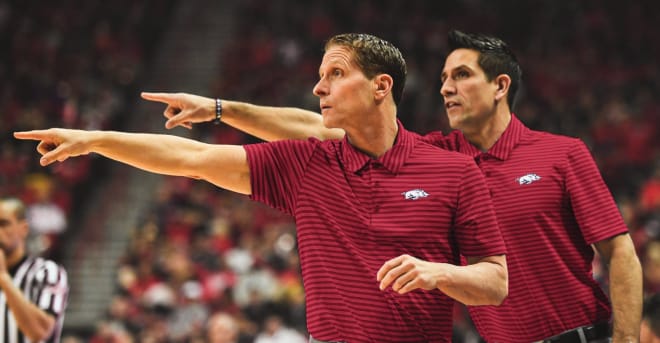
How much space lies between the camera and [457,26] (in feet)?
58.8

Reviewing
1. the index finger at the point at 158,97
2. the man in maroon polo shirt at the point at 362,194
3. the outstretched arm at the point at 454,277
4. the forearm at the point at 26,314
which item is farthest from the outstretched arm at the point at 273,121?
the forearm at the point at 26,314

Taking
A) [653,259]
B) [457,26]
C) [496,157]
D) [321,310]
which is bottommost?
[653,259]

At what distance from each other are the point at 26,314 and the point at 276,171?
2.46 meters

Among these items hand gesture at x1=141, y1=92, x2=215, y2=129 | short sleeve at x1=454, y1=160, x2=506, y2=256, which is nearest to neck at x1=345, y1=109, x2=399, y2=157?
short sleeve at x1=454, y1=160, x2=506, y2=256

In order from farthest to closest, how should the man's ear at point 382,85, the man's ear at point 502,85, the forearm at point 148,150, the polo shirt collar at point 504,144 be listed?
the man's ear at point 502,85 → the polo shirt collar at point 504,144 → the man's ear at point 382,85 → the forearm at point 148,150

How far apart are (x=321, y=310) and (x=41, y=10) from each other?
1623 centimetres

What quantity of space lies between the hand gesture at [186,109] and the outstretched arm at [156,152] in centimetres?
48

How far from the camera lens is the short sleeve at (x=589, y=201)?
364 cm

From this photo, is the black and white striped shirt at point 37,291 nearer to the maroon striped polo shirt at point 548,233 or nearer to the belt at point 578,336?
the maroon striped polo shirt at point 548,233

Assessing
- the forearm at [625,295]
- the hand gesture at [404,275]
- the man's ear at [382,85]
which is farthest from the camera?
the forearm at [625,295]

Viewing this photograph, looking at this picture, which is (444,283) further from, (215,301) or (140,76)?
(140,76)

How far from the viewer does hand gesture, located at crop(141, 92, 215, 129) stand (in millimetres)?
3533

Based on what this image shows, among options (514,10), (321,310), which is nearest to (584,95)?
(514,10)

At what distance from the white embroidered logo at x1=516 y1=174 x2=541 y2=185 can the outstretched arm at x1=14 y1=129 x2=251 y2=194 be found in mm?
1231
